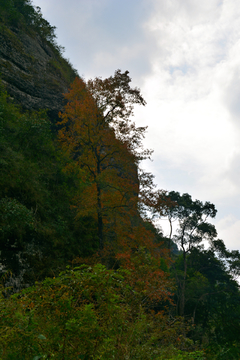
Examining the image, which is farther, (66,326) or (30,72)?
(30,72)

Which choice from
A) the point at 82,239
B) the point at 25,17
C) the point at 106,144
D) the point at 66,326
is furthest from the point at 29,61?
the point at 66,326

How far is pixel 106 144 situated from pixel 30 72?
379 inches

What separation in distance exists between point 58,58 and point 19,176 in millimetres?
18186

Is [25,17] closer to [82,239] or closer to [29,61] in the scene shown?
[29,61]

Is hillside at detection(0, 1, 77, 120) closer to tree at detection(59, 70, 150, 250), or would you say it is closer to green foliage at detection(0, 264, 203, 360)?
tree at detection(59, 70, 150, 250)

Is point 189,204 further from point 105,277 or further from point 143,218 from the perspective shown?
point 105,277

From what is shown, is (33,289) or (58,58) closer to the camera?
(33,289)

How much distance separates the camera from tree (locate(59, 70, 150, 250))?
11.9 m

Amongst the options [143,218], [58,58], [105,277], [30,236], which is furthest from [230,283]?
[58,58]

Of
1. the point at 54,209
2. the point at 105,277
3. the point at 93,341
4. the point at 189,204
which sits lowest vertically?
the point at 93,341

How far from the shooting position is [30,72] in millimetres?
17234

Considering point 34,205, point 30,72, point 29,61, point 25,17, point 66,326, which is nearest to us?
point 66,326

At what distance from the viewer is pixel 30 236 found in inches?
351

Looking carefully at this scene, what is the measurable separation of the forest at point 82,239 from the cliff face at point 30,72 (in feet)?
2.79
